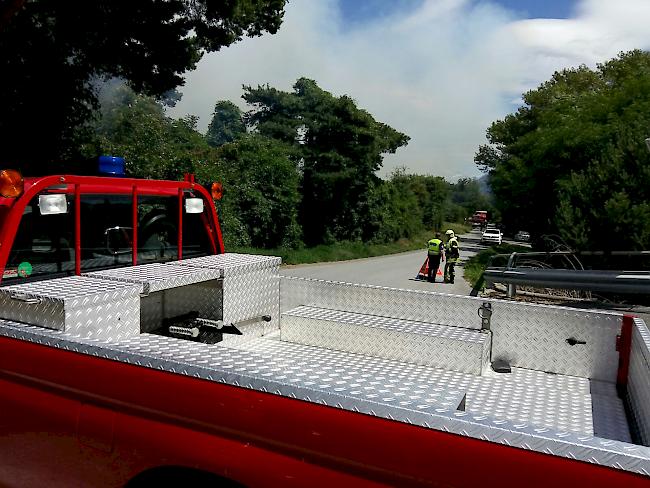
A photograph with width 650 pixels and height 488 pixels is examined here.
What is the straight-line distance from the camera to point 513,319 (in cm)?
405

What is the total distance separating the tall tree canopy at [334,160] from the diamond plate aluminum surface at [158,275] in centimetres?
2863

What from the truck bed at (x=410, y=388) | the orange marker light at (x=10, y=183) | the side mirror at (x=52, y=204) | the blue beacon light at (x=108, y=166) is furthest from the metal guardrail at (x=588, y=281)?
the orange marker light at (x=10, y=183)

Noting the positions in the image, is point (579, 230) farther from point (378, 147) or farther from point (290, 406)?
point (378, 147)

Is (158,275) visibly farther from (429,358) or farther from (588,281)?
(588,281)

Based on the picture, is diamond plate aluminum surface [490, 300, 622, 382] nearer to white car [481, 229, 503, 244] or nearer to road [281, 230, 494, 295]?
road [281, 230, 494, 295]

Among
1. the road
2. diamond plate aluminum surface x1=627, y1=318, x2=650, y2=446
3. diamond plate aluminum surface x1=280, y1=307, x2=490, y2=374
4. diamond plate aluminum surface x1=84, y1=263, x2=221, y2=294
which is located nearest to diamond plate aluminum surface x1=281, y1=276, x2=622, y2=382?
diamond plate aluminum surface x1=280, y1=307, x2=490, y2=374

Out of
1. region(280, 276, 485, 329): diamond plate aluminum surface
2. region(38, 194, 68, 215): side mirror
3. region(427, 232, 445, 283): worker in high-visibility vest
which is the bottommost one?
region(427, 232, 445, 283): worker in high-visibility vest

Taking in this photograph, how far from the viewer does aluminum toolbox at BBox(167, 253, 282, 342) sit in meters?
4.23

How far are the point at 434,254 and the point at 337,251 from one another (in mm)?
12391

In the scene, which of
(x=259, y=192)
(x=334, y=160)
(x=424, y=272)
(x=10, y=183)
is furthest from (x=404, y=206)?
(x=10, y=183)

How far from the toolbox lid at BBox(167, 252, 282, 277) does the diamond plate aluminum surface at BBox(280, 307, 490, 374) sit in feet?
1.47

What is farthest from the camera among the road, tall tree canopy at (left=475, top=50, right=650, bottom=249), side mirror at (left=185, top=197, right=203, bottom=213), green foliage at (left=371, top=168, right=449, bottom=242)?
green foliage at (left=371, top=168, right=449, bottom=242)

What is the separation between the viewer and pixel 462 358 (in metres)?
3.87

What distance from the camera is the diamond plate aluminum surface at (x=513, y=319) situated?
3779 millimetres
